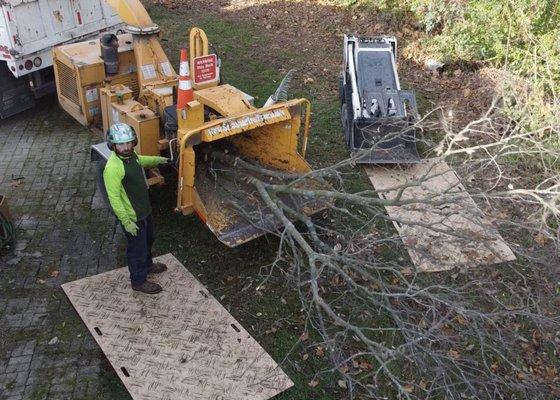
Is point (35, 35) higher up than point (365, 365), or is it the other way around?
point (35, 35)

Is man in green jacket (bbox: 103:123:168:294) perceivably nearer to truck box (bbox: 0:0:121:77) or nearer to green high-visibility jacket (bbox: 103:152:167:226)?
green high-visibility jacket (bbox: 103:152:167:226)

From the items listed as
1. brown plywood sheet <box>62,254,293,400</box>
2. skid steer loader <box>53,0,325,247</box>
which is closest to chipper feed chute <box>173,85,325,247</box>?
skid steer loader <box>53,0,325,247</box>

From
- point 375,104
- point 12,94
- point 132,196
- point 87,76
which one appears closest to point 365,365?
point 132,196

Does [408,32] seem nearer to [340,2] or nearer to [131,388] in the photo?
[340,2]

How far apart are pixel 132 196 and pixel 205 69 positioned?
164 cm

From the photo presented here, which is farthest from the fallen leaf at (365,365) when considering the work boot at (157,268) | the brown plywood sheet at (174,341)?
the work boot at (157,268)

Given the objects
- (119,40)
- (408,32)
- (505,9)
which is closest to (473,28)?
(505,9)

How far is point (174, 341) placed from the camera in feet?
16.7

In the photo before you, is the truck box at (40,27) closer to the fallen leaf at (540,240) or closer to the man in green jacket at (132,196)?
the man in green jacket at (132,196)

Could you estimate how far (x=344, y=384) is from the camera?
16.2ft

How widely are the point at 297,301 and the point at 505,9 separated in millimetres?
6821

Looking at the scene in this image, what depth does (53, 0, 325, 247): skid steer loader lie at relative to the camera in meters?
5.50

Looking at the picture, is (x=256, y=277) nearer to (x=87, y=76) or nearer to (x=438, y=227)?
(x=438, y=227)

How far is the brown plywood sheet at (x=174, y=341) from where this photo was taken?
470cm
